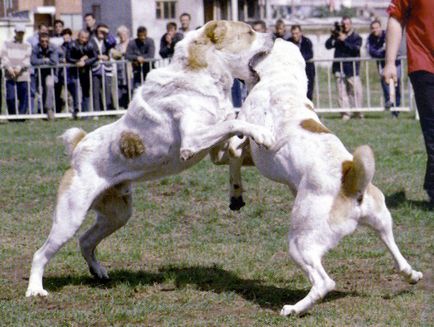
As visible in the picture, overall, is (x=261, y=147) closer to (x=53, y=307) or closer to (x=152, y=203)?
(x=53, y=307)

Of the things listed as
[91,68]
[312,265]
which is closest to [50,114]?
[91,68]

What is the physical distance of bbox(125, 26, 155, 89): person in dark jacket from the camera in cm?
1925

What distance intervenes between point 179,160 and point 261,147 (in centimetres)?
64

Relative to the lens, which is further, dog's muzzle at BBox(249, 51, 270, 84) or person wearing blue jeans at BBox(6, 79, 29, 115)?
person wearing blue jeans at BBox(6, 79, 29, 115)

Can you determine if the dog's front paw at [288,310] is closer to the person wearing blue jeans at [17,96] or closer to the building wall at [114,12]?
the person wearing blue jeans at [17,96]

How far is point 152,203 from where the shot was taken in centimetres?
960

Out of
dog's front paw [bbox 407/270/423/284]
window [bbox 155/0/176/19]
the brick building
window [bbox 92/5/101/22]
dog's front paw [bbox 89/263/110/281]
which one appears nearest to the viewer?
dog's front paw [bbox 407/270/423/284]

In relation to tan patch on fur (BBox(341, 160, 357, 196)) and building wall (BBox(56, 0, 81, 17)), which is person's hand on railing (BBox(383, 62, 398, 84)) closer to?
tan patch on fur (BBox(341, 160, 357, 196))

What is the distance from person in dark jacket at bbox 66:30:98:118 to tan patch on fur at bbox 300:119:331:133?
1360cm

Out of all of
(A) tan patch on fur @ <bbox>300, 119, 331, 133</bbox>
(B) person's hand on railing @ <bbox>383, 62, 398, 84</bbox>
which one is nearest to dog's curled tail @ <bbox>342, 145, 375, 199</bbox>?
(A) tan patch on fur @ <bbox>300, 119, 331, 133</bbox>

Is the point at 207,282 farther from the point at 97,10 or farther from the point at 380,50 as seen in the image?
the point at 97,10

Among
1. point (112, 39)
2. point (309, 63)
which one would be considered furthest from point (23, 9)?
point (309, 63)

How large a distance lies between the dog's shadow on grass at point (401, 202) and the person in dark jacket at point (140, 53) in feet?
33.9

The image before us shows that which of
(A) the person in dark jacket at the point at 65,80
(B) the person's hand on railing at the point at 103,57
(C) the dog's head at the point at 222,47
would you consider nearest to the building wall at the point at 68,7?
(A) the person in dark jacket at the point at 65,80
